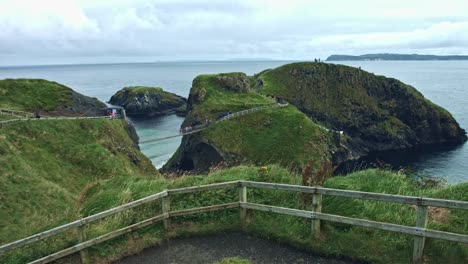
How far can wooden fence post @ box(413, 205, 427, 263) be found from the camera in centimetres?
917

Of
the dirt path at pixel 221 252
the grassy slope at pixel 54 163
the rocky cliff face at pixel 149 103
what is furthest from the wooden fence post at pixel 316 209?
the rocky cliff face at pixel 149 103

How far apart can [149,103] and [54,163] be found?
112471 millimetres

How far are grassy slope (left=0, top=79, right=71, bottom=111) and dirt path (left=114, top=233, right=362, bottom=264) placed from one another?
209 feet

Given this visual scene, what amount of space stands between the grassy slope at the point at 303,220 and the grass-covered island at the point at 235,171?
1.4 inches

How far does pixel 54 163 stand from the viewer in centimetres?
4022

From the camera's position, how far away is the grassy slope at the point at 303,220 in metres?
9.98

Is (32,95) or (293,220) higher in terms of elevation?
(293,220)

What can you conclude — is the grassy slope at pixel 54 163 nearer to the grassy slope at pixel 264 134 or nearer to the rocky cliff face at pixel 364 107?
the grassy slope at pixel 264 134

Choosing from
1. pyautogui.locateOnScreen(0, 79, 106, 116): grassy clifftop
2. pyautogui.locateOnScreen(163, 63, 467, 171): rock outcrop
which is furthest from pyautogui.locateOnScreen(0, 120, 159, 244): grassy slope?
pyautogui.locateOnScreen(163, 63, 467, 171): rock outcrop

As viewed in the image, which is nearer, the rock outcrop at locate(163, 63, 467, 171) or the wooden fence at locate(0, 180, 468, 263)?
the wooden fence at locate(0, 180, 468, 263)

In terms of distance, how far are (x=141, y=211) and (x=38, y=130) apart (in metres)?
39.5

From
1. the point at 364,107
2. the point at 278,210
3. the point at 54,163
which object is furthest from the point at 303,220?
the point at 364,107

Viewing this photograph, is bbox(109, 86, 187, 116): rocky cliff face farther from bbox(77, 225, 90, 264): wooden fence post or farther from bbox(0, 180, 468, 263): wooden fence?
bbox(77, 225, 90, 264): wooden fence post

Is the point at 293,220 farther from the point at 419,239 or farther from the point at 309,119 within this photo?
the point at 309,119
